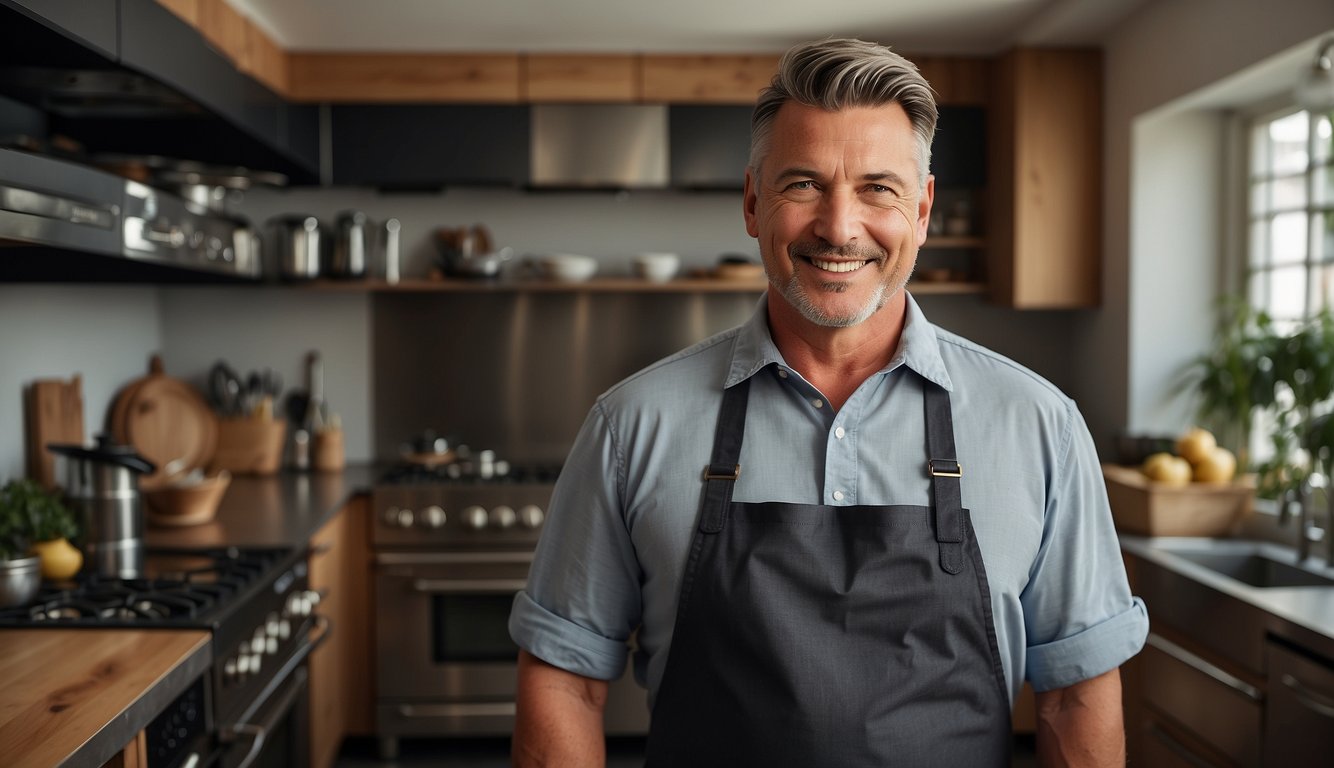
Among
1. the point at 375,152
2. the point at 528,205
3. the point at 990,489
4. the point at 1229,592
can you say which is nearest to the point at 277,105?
the point at 375,152

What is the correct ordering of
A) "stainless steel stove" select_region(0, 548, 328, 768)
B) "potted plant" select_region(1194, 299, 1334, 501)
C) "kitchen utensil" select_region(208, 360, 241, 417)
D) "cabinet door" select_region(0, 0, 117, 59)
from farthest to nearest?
"kitchen utensil" select_region(208, 360, 241, 417) → "potted plant" select_region(1194, 299, 1334, 501) → "stainless steel stove" select_region(0, 548, 328, 768) → "cabinet door" select_region(0, 0, 117, 59)

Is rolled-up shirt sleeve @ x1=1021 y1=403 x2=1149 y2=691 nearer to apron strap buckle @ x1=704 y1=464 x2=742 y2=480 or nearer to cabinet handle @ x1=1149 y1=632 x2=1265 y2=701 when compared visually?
apron strap buckle @ x1=704 y1=464 x2=742 y2=480

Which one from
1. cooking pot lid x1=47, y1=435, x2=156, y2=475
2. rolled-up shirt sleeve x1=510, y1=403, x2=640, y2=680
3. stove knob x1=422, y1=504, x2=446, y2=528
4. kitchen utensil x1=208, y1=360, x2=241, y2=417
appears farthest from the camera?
kitchen utensil x1=208, y1=360, x2=241, y2=417

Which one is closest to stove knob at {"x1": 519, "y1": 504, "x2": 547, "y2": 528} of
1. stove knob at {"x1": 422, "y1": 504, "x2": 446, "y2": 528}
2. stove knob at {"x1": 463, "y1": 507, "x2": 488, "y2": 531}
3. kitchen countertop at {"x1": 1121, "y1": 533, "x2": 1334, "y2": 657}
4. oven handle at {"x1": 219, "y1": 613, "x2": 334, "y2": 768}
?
stove knob at {"x1": 463, "y1": 507, "x2": 488, "y2": 531}

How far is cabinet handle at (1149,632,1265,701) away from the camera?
96.3 inches

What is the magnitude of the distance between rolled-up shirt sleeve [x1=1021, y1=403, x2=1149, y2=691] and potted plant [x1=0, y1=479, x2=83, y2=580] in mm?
1996

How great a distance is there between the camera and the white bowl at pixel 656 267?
4230 mm

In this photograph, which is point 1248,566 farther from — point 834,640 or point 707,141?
point 707,141

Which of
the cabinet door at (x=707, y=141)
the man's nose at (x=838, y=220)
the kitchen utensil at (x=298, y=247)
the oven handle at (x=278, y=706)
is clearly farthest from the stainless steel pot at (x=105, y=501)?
the cabinet door at (x=707, y=141)

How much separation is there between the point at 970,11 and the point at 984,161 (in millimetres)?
751

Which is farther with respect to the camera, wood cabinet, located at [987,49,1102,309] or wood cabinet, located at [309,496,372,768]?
wood cabinet, located at [987,49,1102,309]

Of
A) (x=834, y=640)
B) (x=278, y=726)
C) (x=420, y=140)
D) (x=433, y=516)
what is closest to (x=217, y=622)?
(x=278, y=726)

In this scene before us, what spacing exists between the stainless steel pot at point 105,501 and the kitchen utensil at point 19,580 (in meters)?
0.25

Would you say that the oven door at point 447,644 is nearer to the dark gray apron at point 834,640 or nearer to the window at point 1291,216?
the dark gray apron at point 834,640
